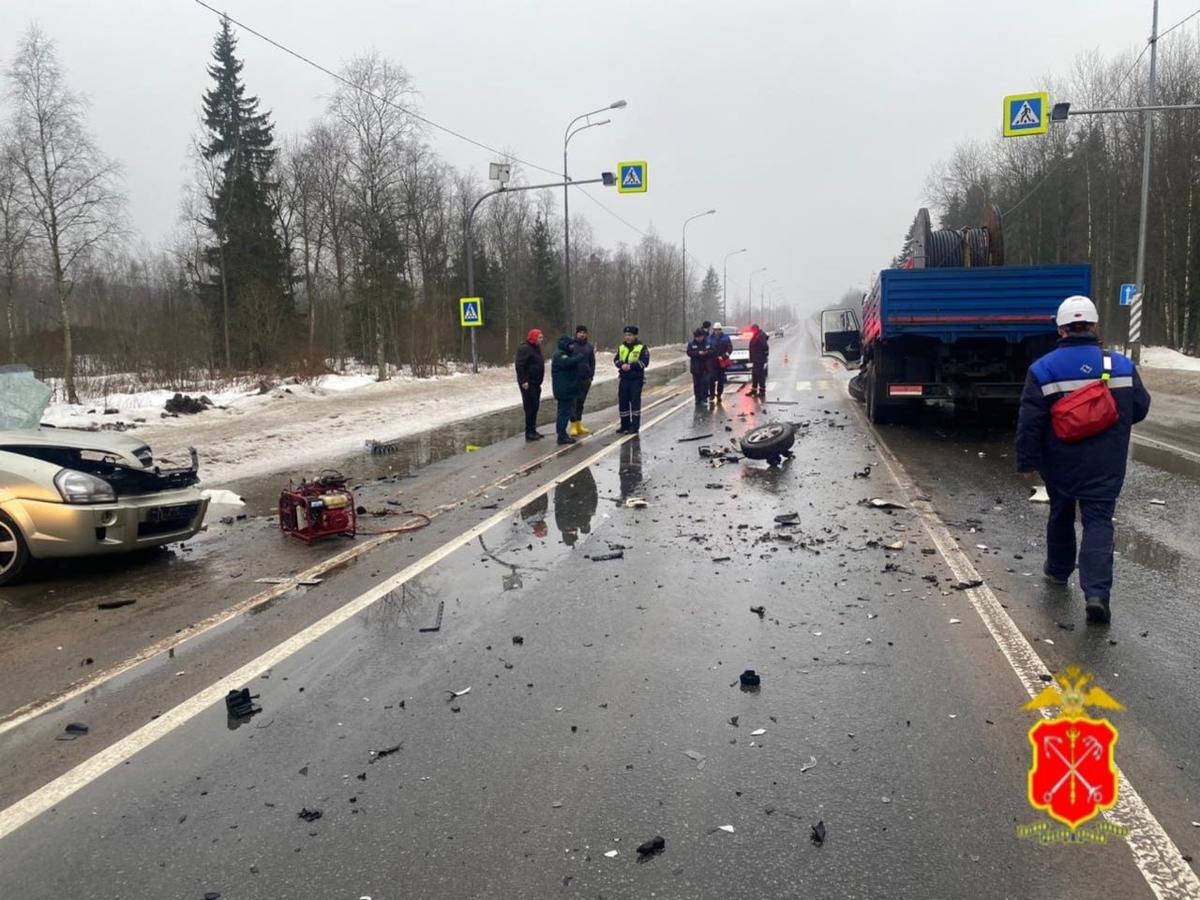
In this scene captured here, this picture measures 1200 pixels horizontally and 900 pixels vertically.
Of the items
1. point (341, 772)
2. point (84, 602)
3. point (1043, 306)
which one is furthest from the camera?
point (1043, 306)

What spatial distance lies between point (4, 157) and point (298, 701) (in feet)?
91.3

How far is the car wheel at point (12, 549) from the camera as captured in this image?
5.95 m

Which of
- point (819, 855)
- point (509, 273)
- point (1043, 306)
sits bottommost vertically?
point (819, 855)

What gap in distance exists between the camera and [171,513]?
6.61 meters

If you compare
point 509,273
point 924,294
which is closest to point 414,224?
point 509,273

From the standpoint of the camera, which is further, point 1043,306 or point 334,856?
point 1043,306

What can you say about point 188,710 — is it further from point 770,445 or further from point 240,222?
point 240,222

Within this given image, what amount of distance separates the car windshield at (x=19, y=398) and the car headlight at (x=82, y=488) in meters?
5.76

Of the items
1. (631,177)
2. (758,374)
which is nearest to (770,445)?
(758,374)

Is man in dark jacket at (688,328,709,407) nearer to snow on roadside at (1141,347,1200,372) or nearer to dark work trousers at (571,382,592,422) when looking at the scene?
dark work trousers at (571,382,592,422)

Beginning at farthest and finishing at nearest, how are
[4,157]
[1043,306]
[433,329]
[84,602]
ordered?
1. [433,329]
2. [4,157]
3. [1043,306]
4. [84,602]

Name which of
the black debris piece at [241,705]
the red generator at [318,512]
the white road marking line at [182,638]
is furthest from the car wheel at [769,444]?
the black debris piece at [241,705]

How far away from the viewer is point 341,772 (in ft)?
10.7

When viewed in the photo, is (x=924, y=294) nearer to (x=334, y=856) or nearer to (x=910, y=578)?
(x=910, y=578)
